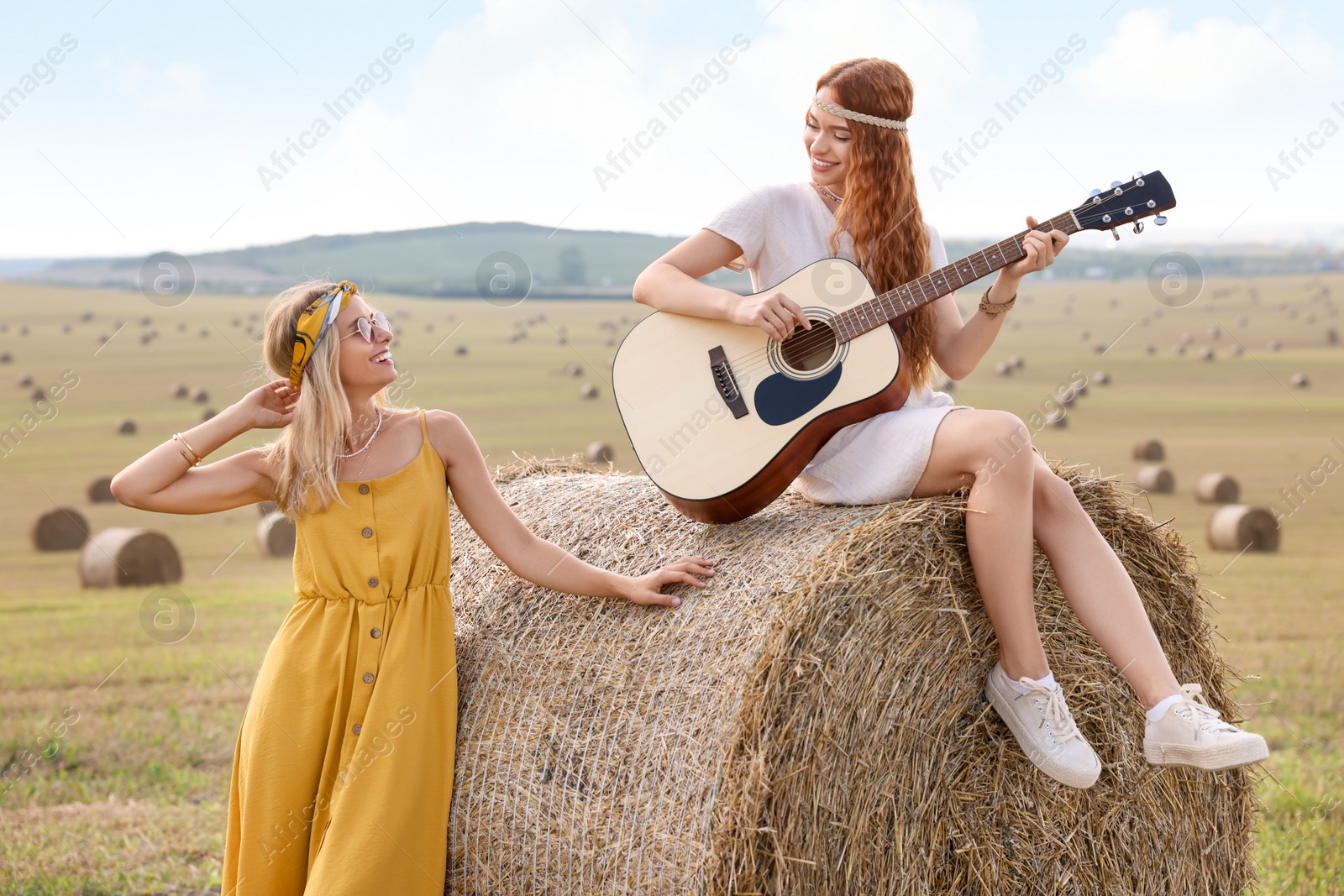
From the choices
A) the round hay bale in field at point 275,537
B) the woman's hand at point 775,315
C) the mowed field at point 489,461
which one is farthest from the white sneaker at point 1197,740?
the round hay bale in field at point 275,537

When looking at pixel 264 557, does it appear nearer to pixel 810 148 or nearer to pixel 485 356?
pixel 810 148

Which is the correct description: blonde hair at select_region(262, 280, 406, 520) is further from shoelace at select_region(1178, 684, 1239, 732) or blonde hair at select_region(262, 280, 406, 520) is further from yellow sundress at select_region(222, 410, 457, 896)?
shoelace at select_region(1178, 684, 1239, 732)

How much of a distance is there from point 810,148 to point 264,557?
7.85 m

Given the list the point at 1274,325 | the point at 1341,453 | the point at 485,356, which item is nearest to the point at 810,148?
the point at 1341,453

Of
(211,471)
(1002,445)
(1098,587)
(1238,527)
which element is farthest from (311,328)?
(1238,527)

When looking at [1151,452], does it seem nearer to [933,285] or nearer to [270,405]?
[933,285]

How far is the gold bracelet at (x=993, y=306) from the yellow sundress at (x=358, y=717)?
154 cm

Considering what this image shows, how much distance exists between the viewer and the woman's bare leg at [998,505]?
2703 mm

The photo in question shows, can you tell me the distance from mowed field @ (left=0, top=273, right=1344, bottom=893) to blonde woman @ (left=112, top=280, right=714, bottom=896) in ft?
0.87

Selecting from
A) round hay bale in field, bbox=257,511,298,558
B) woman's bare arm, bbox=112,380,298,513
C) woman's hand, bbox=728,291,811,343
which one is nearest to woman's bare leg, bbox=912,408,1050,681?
woman's hand, bbox=728,291,811,343

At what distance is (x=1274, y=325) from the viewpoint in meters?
23.0

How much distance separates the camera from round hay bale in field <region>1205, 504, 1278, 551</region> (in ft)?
28.4

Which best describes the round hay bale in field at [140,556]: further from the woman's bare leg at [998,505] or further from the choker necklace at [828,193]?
the woman's bare leg at [998,505]

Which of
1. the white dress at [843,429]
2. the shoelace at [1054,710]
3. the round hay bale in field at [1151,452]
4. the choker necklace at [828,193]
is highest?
the choker necklace at [828,193]
